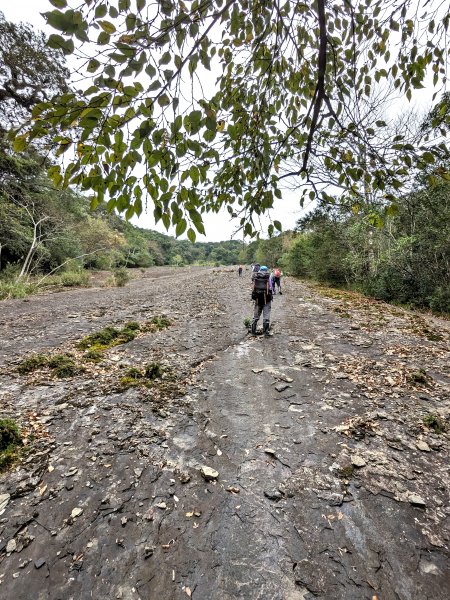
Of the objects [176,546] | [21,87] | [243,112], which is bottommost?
[176,546]

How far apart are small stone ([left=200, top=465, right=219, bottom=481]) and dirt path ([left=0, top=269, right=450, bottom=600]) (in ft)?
0.20

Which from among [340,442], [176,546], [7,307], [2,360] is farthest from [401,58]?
[7,307]

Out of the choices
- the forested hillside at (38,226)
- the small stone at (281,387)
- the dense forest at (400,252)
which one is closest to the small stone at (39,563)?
the small stone at (281,387)

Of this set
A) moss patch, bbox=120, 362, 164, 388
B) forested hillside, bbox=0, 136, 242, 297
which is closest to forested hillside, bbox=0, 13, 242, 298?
forested hillside, bbox=0, 136, 242, 297

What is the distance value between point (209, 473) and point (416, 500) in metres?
2.32

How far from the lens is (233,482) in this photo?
343 centimetres

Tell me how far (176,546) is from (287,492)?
51.5 inches

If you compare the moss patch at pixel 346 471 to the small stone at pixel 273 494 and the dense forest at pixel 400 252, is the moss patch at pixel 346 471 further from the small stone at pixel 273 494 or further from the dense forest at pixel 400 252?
the dense forest at pixel 400 252

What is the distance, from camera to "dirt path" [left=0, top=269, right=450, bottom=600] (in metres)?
2.45

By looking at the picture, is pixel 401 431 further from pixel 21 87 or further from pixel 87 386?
pixel 21 87

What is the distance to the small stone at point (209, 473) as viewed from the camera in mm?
3489

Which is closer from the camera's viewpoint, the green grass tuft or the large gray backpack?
the green grass tuft

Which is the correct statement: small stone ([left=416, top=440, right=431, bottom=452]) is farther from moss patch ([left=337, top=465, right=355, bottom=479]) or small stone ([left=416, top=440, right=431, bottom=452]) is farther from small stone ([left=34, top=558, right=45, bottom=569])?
small stone ([left=34, top=558, right=45, bottom=569])

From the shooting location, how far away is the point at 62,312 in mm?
12148
